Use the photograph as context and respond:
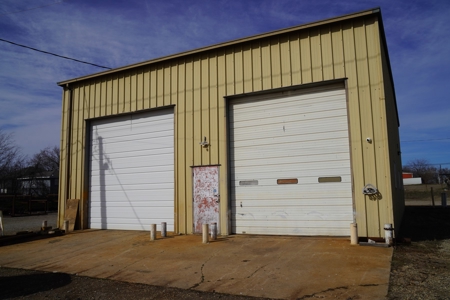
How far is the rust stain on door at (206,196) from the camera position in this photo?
1145 centimetres

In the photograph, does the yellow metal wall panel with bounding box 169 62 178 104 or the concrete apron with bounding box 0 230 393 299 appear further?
the yellow metal wall panel with bounding box 169 62 178 104

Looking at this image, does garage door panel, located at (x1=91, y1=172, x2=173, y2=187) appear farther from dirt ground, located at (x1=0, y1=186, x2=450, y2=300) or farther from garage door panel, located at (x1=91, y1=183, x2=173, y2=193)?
dirt ground, located at (x1=0, y1=186, x2=450, y2=300)

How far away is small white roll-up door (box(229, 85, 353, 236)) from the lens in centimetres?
1012

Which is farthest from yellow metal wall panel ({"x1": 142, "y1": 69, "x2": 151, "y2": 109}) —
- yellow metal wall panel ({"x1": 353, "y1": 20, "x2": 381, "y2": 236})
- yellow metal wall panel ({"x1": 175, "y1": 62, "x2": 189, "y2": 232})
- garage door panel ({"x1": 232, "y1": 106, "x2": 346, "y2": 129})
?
yellow metal wall panel ({"x1": 353, "y1": 20, "x2": 381, "y2": 236})

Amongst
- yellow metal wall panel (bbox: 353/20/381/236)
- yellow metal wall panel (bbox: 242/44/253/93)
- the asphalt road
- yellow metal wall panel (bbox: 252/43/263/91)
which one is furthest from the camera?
the asphalt road

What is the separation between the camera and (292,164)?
35.3ft

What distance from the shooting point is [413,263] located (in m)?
6.90

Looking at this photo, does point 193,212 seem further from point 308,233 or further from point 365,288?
point 365,288

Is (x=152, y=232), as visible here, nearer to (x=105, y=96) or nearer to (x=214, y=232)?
(x=214, y=232)

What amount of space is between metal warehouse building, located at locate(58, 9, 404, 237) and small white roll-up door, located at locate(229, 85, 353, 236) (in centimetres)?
3

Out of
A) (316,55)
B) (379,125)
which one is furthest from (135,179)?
(379,125)

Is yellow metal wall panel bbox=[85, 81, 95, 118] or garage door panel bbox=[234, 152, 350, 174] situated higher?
yellow metal wall panel bbox=[85, 81, 95, 118]

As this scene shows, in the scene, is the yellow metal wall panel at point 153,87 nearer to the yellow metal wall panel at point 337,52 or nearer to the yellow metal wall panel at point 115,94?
the yellow metal wall panel at point 115,94

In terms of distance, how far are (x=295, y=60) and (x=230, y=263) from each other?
6.43 metres
